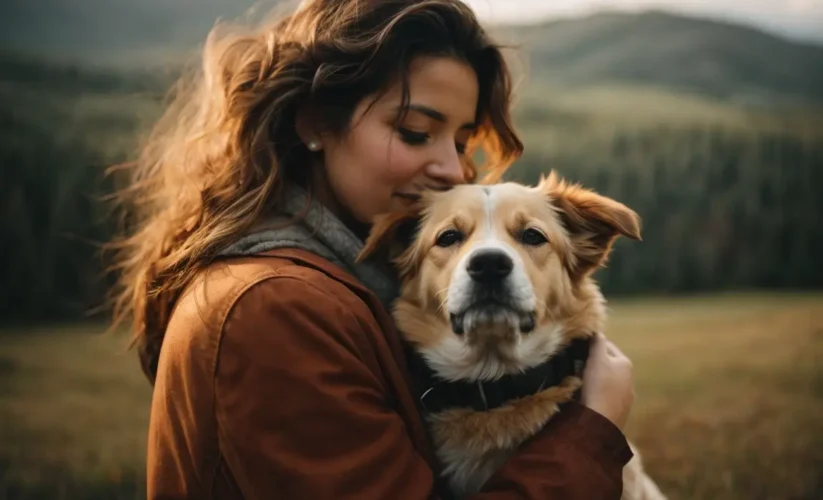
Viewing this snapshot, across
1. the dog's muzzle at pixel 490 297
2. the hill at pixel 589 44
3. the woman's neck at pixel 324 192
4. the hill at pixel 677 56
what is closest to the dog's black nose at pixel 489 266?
the dog's muzzle at pixel 490 297

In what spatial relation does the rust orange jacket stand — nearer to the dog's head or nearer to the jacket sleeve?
the jacket sleeve

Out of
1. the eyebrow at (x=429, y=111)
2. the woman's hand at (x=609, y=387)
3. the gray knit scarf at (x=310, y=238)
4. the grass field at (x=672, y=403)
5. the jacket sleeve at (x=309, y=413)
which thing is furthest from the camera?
the grass field at (x=672, y=403)

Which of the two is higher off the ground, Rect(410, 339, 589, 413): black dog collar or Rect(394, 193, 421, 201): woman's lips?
Rect(394, 193, 421, 201): woman's lips

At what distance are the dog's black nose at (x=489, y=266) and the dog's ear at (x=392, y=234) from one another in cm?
28

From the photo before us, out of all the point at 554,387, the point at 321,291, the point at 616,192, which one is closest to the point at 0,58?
the point at 321,291

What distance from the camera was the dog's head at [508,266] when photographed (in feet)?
5.32

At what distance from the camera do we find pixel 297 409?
1.24 meters

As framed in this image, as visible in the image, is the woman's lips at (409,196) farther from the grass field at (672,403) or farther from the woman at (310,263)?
the grass field at (672,403)

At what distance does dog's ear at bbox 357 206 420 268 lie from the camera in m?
1.75

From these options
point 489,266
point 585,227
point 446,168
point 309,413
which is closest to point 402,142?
point 446,168

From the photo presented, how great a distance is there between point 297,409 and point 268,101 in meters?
0.81

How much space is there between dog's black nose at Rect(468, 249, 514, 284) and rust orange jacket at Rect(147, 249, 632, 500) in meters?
0.25

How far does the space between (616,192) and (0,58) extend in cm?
266

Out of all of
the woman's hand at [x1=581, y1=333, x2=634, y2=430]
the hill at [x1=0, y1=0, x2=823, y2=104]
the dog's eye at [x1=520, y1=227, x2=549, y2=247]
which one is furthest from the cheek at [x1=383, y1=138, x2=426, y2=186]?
the hill at [x1=0, y1=0, x2=823, y2=104]
